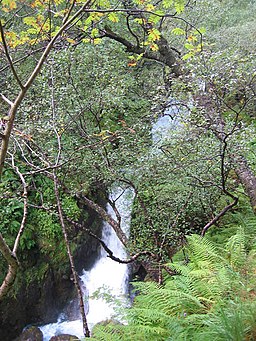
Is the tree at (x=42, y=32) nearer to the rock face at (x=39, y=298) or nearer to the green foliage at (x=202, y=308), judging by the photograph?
the green foliage at (x=202, y=308)

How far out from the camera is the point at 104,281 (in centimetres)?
843

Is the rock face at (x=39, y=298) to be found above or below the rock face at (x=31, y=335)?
above

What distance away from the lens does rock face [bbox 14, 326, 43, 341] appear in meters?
6.82

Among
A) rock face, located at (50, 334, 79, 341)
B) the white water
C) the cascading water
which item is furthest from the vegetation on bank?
rock face, located at (50, 334, 79, 341)

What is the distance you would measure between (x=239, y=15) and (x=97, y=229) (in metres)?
13.1

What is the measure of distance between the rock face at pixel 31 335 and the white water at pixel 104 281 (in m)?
0.15

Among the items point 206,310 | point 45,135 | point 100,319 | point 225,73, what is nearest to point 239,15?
point 225,73

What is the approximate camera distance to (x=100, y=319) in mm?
7617

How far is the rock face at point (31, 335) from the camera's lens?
682 centimetres

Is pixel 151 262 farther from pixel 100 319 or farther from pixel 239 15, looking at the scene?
pixel 239 15

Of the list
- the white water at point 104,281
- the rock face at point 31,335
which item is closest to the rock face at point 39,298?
the rock face at point 31,335

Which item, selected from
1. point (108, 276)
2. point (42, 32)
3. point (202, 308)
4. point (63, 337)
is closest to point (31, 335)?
point (63, 337)

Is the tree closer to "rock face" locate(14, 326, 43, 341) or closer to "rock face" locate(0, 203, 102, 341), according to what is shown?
"rock face" locate(0, 203, 102, 341)

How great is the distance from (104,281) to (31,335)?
220 cm
